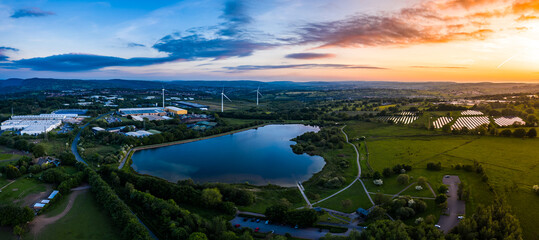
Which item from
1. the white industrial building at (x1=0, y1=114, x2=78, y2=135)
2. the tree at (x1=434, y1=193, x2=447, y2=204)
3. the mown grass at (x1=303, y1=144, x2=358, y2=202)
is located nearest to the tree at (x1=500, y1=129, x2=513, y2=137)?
the mown grass at (x1=303, y1=144, x2=358, y2=202)

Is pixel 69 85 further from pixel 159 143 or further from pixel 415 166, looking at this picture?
pixel 415 166

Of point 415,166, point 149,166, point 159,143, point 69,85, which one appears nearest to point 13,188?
point 149,166

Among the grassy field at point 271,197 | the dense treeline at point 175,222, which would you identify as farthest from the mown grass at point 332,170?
the dense treeline at point 175,222

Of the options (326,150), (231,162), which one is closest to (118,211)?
(231,162)

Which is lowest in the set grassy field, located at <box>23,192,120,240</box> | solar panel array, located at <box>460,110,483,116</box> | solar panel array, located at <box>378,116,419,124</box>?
grassy field, located at <box>23,192,120,240</box>

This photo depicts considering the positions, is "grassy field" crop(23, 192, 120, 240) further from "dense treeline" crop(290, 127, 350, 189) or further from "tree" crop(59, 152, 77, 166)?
"dense treeline" crop(290, 127, 350, 189)

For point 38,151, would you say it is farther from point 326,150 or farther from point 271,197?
point 326,150
